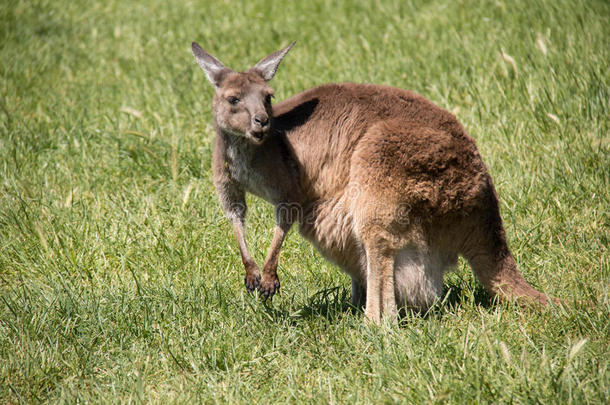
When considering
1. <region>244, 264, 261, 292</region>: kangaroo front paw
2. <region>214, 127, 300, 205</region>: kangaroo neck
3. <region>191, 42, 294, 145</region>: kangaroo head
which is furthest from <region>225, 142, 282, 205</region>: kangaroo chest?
<region>244, 264, 261, 292</region>: kangaroo front paw

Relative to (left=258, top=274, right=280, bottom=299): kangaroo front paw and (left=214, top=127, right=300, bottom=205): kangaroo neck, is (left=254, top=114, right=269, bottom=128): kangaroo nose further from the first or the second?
(left=258, top=274, right=280, bottom=299): kangaroo front paw

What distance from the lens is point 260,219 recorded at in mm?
5078

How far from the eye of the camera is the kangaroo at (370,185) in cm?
378

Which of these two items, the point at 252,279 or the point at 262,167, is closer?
the point at 252,279

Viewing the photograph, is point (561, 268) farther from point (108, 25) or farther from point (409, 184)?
point (108, 25)

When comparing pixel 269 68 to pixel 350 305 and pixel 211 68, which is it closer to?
pixel 211 68

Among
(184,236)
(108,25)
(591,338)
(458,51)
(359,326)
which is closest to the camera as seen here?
(591,338)

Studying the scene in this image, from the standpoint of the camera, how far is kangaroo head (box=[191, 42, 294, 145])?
12.4 ft

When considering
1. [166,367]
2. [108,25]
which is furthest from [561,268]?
[108,25]

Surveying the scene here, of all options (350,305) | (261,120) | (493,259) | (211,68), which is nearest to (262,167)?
(261,120)

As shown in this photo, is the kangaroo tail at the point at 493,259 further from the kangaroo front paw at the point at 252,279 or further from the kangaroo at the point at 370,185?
the kangaroo front paw at the point at 252,279

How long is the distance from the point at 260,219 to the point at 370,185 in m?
1.48

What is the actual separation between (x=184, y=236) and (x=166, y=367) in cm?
147

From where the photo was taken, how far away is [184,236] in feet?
15.8
